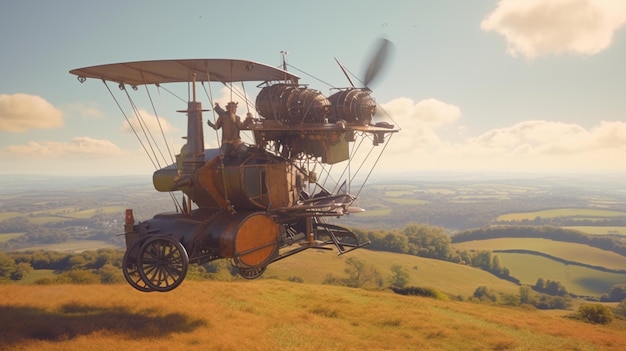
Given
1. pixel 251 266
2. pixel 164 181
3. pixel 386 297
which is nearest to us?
pixel 251 266

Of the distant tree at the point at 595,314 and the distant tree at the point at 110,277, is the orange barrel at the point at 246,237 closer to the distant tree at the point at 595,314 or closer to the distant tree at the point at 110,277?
the distant tree at the point at 110,277

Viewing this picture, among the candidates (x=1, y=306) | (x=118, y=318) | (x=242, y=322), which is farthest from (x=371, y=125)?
(x=1, y=306)

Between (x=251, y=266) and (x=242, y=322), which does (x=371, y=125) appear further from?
(x=242, y=322)

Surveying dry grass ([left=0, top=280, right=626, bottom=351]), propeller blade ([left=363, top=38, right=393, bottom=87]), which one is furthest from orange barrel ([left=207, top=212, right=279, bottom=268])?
propeller blade ([left=363, top=38, right=393, bottom=87])

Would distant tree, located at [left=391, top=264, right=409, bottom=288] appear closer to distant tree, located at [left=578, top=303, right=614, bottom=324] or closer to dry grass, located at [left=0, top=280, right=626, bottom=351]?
distant tree, located at [left=578, top=303, right=614, bottom=324]

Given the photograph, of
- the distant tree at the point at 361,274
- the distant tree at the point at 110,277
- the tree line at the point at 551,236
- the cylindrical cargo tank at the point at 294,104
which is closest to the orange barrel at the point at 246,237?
the cylindrical cargo tank at the point at 294,104

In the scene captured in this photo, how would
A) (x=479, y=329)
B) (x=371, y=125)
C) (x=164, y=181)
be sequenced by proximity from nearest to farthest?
(x=164, y=181) < (x=371, y=125) < (x=479, y=329)

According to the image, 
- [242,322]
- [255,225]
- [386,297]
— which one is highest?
[255,225]

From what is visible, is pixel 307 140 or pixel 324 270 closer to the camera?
pixel 307 140
